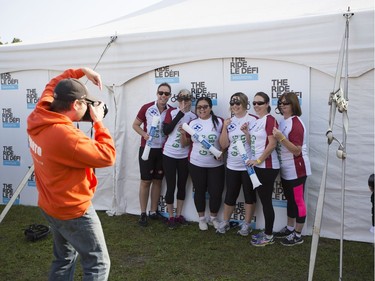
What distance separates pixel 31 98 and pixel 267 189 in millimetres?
3594

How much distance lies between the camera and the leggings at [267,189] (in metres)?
3.82

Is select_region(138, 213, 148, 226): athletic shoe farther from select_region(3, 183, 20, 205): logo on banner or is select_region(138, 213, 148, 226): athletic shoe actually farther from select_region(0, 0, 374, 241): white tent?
select_region(3, 183, 20, 205): logo on banner

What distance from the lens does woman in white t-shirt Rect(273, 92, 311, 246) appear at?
12.2 ft

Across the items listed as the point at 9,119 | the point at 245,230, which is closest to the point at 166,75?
the point at 245,230

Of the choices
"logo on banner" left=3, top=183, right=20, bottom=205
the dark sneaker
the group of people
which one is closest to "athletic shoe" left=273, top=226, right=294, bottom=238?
the group of people

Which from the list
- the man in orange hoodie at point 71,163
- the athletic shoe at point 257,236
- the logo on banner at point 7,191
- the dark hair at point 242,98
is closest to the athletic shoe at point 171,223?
the athletic shoe at point 257,236

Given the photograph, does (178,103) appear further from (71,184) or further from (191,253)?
(71,184)

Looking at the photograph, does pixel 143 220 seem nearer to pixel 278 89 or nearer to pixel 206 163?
pixel 206 163

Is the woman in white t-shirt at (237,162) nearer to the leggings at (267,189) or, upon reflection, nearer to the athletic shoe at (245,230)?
the athletic shoe at (245,230)

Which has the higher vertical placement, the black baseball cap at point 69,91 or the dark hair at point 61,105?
the black baseball cap at point 69,91

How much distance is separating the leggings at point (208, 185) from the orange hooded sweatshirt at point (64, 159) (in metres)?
2.05

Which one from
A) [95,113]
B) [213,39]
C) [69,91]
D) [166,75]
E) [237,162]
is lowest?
[237,162]

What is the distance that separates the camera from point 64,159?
6.95ft

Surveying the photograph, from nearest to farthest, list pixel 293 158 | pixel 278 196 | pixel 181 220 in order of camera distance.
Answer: pixel 293 158
pixel 278 196
pixel 181 220
